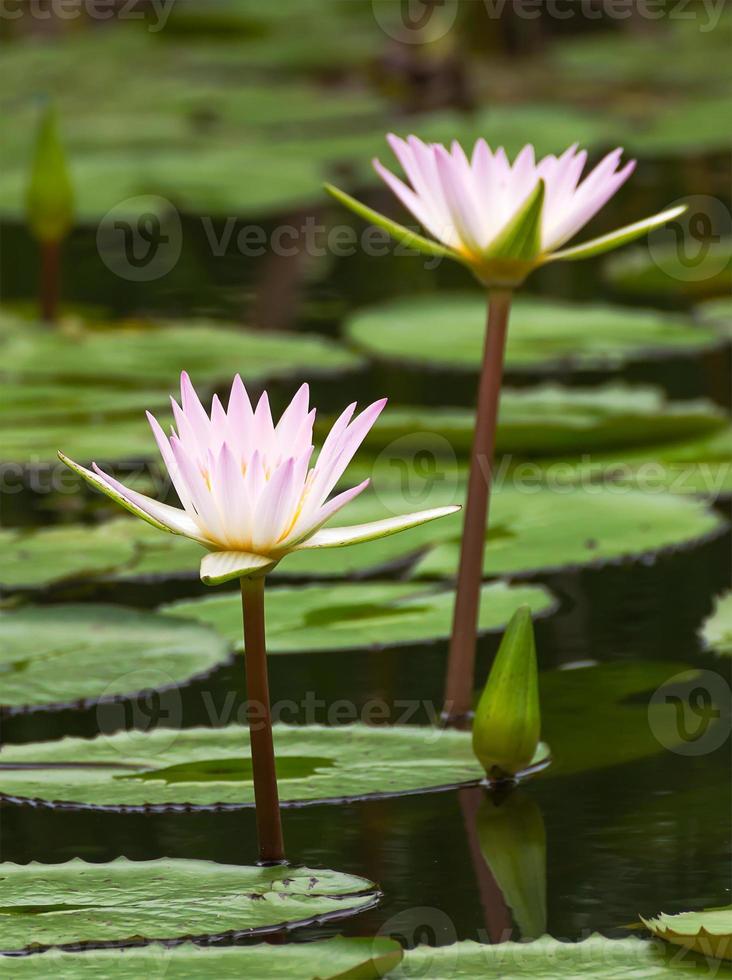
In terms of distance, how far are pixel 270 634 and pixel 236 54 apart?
5.25 metres

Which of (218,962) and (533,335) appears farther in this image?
(533,335)

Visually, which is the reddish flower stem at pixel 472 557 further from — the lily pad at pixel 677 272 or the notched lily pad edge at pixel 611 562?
the lily pad at pixel 677 272

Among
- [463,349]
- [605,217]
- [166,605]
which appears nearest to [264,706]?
[166,605]

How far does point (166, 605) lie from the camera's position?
2.01 metres

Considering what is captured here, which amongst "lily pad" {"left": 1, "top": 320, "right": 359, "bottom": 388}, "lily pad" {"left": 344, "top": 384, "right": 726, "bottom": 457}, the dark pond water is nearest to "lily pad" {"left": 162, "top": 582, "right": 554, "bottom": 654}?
the dark pond water

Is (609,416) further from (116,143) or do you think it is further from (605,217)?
(116,143)

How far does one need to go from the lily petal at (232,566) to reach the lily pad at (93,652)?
0.56 metres

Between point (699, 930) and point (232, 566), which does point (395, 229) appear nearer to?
point (232, 566)

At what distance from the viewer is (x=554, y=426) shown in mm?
2684

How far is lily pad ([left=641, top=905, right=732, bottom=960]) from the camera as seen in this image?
3.70 feet

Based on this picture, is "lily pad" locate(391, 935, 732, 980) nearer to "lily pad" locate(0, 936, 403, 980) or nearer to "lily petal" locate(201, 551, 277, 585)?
"lily pad" locate(0, 936, 403, 980)

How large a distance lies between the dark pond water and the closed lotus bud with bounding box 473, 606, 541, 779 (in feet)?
0.15

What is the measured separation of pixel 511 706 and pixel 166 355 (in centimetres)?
183

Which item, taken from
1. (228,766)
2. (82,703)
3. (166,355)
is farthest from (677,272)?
(228,766)
